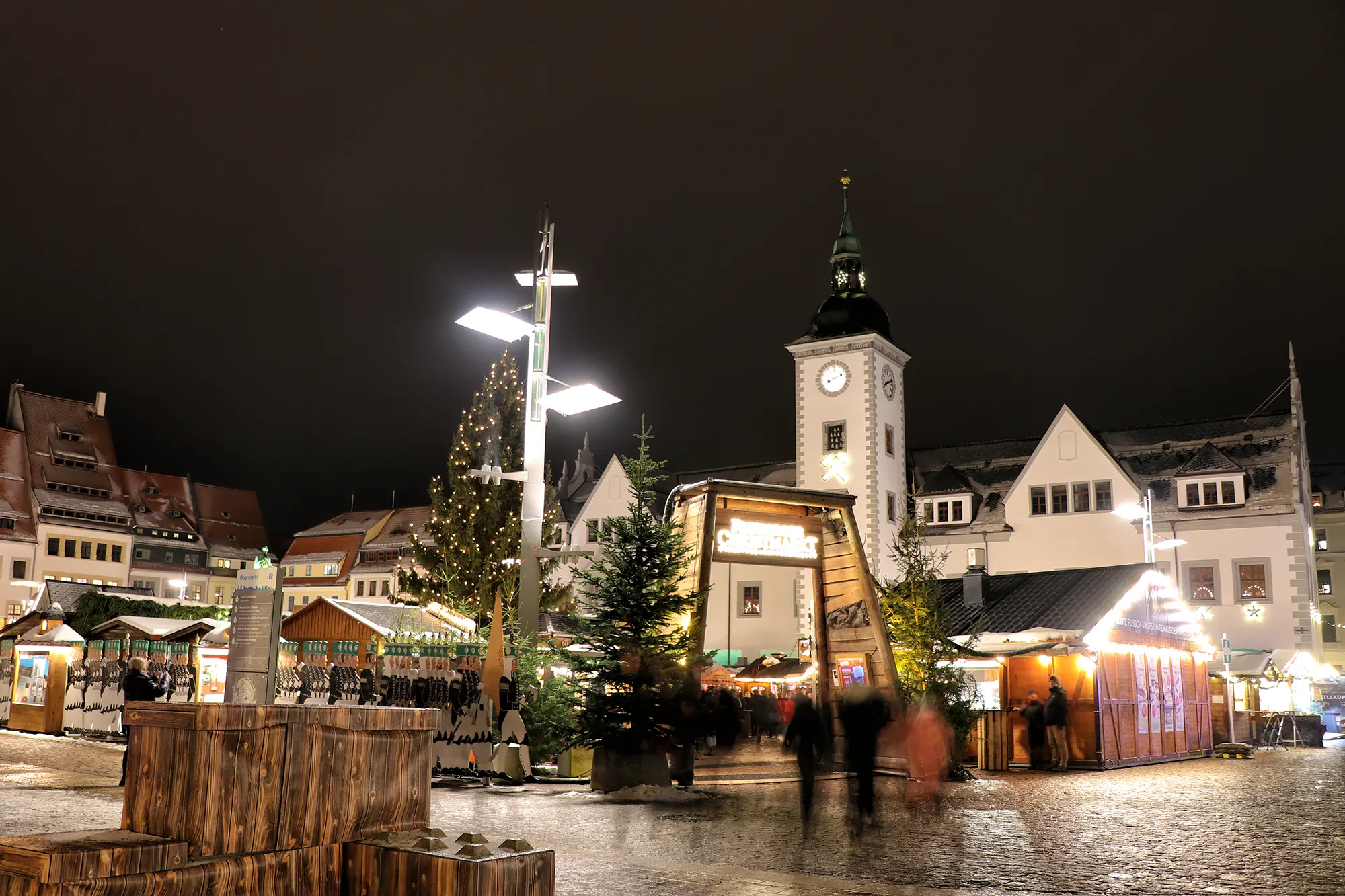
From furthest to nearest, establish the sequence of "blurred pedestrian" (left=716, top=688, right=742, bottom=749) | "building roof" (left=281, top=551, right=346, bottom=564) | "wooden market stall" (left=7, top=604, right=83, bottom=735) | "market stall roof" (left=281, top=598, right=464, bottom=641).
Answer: "building roof" (left=281, top=551, right=346, bottom=564)
"wooden market stall" (left=7, top=604, right=83, bottom=735)
"market stall roof" (left=281, top=598, right=464, bottom=641)
"blurred pedestrian" (left=716, top=688, right=742, bottom=749)

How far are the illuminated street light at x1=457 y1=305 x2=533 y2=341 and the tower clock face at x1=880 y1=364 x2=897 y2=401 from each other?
99.4 feet

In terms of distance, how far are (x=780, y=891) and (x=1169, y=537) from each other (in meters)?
39.1

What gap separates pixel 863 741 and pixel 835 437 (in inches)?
1370

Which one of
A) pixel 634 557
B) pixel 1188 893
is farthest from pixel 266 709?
pixel 634 557

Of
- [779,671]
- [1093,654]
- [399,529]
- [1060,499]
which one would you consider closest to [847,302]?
[1060,499]

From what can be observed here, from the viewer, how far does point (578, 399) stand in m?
19.3

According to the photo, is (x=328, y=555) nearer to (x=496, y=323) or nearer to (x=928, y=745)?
(x=496, y=323)

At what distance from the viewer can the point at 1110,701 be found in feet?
77.5

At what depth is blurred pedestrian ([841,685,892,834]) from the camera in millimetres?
12703

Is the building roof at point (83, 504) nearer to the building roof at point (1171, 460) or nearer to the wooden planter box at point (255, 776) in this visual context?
the building roof at point (1171, 460)

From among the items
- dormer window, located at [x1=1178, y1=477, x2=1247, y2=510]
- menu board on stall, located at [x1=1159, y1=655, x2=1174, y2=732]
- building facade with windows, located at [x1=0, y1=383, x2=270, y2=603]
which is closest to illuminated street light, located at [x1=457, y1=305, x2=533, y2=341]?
menu board on stall, located at [x1=1159, y1=655, x2=1174, y2=732]

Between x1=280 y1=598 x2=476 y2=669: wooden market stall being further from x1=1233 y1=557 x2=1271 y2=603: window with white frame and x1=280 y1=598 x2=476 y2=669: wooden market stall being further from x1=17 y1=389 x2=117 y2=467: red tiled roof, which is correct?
x1=17 y1=389 x2=117 y2=467: red tiled roof

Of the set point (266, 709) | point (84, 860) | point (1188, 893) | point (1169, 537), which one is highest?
point (1169, 537)

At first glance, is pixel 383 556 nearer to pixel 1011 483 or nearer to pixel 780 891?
pixel 1011 483
